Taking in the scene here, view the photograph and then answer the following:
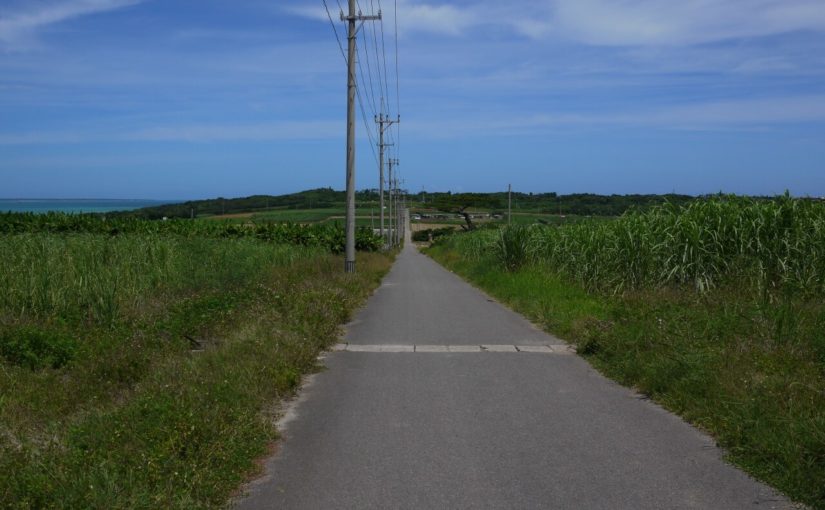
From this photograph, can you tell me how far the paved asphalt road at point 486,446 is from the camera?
17.0 ft

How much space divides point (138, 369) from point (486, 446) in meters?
4.67

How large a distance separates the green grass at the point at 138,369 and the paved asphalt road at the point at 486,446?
0.49 metres

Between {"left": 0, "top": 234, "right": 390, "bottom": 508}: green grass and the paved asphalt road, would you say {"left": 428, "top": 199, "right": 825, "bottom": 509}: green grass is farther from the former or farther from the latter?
{"left": 0, "top": 234, "right": 390, "bottom": 508}: green grass

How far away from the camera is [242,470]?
5598mm

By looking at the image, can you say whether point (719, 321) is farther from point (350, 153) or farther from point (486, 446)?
point (350, 153)

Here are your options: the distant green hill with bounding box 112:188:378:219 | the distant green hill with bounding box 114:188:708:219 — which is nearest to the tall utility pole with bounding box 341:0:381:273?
the distant green hill with bounding box 114:188:708:219

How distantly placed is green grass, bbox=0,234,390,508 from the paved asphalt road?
0.49m

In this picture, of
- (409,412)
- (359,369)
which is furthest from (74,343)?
(409,412)

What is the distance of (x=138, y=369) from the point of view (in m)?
8.95

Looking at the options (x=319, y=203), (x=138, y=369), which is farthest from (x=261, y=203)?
(x=138, y=369)

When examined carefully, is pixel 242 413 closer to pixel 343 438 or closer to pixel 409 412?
pixel 343 438

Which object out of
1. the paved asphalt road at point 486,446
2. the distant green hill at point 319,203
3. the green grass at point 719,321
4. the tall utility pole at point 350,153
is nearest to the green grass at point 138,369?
the paved asphalt road at point 486,446

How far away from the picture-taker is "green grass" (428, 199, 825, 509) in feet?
20.3

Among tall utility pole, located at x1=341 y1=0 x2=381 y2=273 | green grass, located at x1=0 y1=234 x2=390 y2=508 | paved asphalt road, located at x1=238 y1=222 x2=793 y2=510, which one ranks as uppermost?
tall utility pole, located at x1=341 y1=0 x2=381 y2=273
